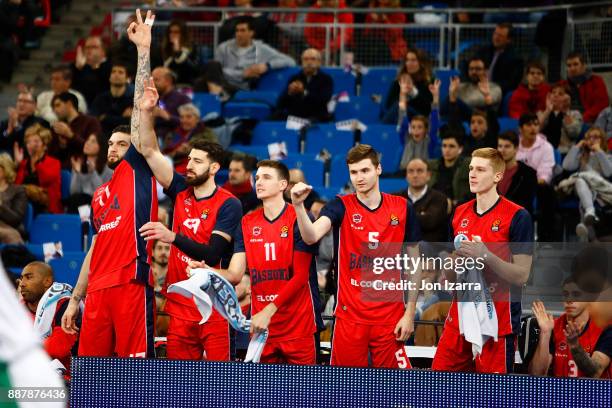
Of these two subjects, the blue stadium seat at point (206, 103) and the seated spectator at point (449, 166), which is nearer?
the seated spectator at point (449, 166)

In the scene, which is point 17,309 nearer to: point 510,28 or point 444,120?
point 444,120

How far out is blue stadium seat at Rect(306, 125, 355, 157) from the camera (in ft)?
43.6

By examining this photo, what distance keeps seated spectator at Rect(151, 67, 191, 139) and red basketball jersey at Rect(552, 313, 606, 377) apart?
6837 mm

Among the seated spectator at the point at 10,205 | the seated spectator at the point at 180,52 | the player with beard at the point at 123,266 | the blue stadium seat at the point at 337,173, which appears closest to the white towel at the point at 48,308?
the player with beard at the point at 123,266

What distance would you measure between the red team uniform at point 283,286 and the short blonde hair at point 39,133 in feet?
17.3

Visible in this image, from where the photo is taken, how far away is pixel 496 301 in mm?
7051

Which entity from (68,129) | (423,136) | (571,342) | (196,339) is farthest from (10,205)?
(571,342)

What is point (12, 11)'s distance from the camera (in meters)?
14.8

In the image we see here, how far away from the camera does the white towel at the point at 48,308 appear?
777cm

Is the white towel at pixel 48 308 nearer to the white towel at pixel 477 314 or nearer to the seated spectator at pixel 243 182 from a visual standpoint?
the white towel at pixel 477 314

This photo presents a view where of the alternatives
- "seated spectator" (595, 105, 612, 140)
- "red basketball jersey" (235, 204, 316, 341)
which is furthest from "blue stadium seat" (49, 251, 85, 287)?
"seated spectator" (595, 105, 612, 140)

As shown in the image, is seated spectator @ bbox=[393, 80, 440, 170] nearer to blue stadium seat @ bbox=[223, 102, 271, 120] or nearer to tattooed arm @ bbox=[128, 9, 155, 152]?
blue stadium seat @ bbox=[223, 102, 271, 120]

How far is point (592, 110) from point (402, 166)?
2316mm

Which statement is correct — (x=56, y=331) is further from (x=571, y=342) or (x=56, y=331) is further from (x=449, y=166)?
(x=449, y=166)
